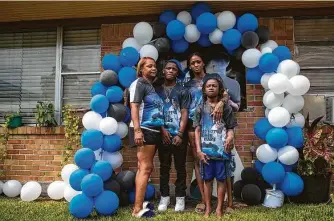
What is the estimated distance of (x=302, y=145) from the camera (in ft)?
15.0

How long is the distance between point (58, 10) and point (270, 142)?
350 cm

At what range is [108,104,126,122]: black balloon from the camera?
15.3 feet

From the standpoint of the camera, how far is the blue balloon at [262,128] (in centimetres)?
462

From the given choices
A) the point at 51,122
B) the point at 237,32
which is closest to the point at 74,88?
the point at 51,122

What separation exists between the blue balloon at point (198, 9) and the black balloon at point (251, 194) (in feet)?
7.49

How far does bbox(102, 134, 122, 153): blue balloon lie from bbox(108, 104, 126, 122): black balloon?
0.23m

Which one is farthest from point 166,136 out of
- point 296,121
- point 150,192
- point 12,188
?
point 12,188

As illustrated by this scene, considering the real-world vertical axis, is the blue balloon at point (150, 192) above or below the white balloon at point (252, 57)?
below

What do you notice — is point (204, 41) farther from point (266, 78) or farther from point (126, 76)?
point (126, 76)

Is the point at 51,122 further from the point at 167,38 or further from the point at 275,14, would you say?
the point at 275,14

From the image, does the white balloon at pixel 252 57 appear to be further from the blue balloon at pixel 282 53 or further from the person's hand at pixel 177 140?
the person's hand at pixel 177 140

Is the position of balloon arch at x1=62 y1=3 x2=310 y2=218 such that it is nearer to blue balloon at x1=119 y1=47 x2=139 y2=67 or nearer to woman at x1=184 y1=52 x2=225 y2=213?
blue balloon at x1=119 y1=47 x2=139 y2=67

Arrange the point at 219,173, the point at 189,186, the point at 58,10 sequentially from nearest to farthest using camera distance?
1. the point at 219,173
2. the point at 189,186
3. the point at 58,10

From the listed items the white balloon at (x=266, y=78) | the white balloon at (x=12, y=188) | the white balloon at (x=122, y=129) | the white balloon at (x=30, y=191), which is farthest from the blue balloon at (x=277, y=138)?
the white balloon at (x=12, y=188)
